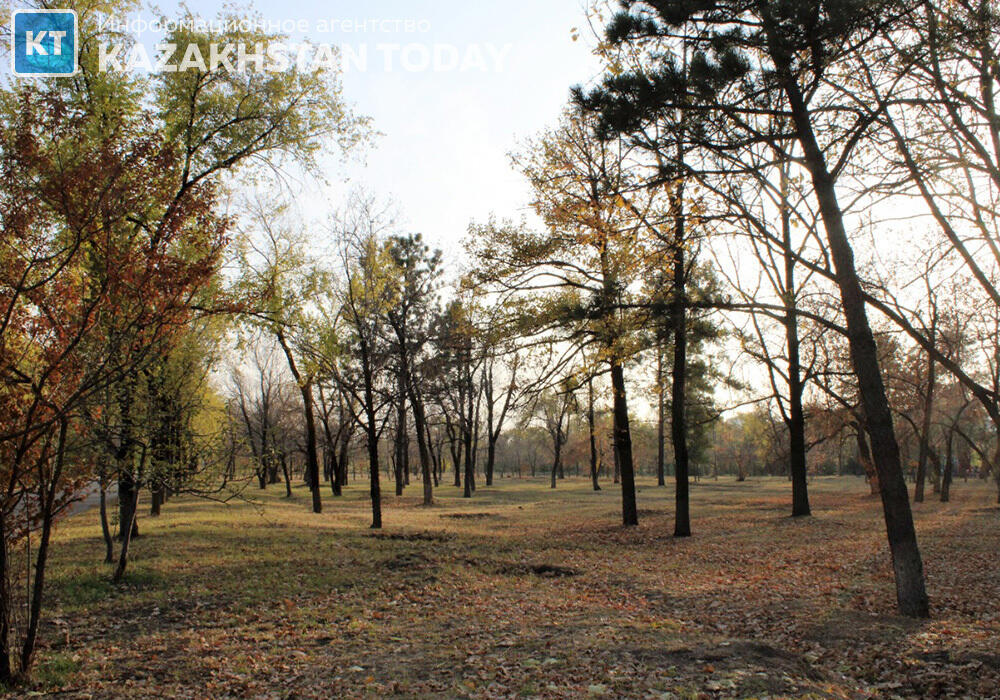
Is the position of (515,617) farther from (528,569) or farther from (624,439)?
(624,439)

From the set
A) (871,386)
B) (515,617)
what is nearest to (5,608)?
(515,617)

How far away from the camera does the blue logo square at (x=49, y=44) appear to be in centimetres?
1118

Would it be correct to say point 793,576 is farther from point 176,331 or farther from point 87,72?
point 87,72

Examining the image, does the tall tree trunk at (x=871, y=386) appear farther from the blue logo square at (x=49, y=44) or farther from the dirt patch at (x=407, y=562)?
the blue logo square at (x=49, y=44)

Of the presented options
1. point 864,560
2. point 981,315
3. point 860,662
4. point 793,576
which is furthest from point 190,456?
point 981,315

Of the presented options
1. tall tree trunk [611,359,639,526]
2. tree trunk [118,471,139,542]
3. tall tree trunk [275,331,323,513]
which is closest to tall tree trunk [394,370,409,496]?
tall tree trunk [275,331,323,513]

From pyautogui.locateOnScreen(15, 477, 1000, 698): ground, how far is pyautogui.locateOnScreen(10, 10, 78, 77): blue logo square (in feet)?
31.1

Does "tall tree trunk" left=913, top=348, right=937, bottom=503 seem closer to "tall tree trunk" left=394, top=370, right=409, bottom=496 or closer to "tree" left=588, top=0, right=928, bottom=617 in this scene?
"tree" left=588, top=0, right=928, bottom=617

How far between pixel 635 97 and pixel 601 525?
1414 centimetres

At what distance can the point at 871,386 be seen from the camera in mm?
7516

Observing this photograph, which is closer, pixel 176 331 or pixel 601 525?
pixel 176 331

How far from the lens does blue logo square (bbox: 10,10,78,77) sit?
1118cm

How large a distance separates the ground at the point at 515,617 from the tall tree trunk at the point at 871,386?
23.0 inches

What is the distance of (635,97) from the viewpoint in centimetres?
741
